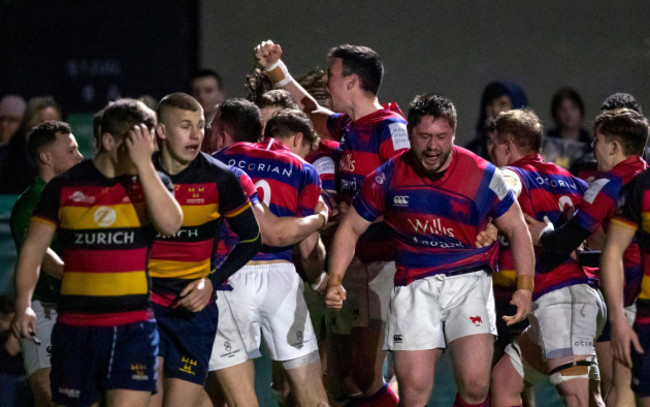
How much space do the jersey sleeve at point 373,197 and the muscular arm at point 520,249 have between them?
0.58 metres

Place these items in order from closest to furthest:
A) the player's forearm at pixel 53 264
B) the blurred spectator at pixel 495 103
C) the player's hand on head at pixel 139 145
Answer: the player's hand on head at pixel 139 145, the player's forearm at pixel 53 264, the blurred spectator at pixel 495 103

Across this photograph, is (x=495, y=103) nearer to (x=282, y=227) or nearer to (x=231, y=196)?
(x=282, y=227)

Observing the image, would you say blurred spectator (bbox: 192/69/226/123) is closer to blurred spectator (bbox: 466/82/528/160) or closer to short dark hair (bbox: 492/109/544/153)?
blurred spectator (bbox: 466/82/528/160)

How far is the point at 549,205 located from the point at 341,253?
1215 millimetres

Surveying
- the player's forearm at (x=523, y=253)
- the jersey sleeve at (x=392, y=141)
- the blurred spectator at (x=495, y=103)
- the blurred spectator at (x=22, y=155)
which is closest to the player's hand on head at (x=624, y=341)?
the player's forearm at (x=523, y=253)

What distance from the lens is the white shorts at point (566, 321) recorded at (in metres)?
5.51

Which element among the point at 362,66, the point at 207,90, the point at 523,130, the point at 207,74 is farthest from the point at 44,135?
the point at 207,74

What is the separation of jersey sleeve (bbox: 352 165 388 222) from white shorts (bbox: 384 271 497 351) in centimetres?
40

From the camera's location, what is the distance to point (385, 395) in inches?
239

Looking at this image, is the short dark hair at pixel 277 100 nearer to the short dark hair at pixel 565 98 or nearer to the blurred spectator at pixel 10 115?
the short dark hair at pixel 565 98

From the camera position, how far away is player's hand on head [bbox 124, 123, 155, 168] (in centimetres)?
423

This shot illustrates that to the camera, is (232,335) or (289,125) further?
(289,125)

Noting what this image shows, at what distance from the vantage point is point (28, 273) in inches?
169

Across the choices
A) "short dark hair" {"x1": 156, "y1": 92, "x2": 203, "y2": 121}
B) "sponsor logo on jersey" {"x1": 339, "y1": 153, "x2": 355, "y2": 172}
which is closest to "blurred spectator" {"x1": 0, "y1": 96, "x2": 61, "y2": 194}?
"sponsor logo on jersey" {"x1": 339, "y1": 153, "x2": 355, "y2": 172}
